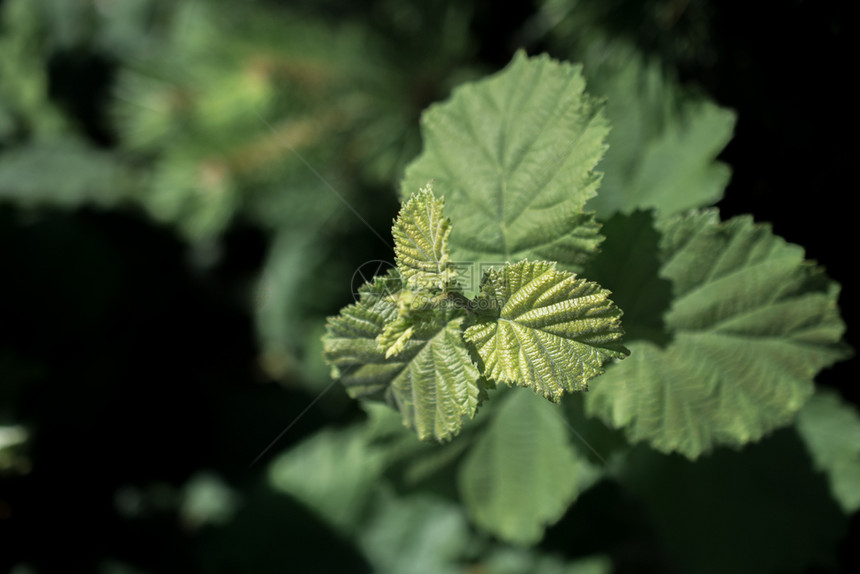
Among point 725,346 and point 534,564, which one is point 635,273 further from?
point 534,564

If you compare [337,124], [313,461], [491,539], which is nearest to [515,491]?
[491,539]

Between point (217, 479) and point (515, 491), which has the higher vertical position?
point (515, 491)

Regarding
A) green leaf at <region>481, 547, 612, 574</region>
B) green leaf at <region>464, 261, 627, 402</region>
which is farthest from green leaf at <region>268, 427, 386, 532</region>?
green leaf at <region>464, 261, 627, 402</region>

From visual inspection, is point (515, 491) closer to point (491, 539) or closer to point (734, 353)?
point (734, 353)

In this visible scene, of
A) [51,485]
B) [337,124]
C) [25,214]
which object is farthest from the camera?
[25,214]

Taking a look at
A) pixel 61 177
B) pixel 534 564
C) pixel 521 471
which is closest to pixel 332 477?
pixel 534 564

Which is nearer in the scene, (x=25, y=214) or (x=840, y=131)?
(x=840, y=131)

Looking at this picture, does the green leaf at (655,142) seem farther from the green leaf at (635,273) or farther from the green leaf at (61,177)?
the green leaf at (61,177)

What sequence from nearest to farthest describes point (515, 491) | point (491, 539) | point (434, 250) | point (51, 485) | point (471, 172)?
point (434, 250), point (471, 172), point (515, 491), point (491, 539), point (51, 485)
